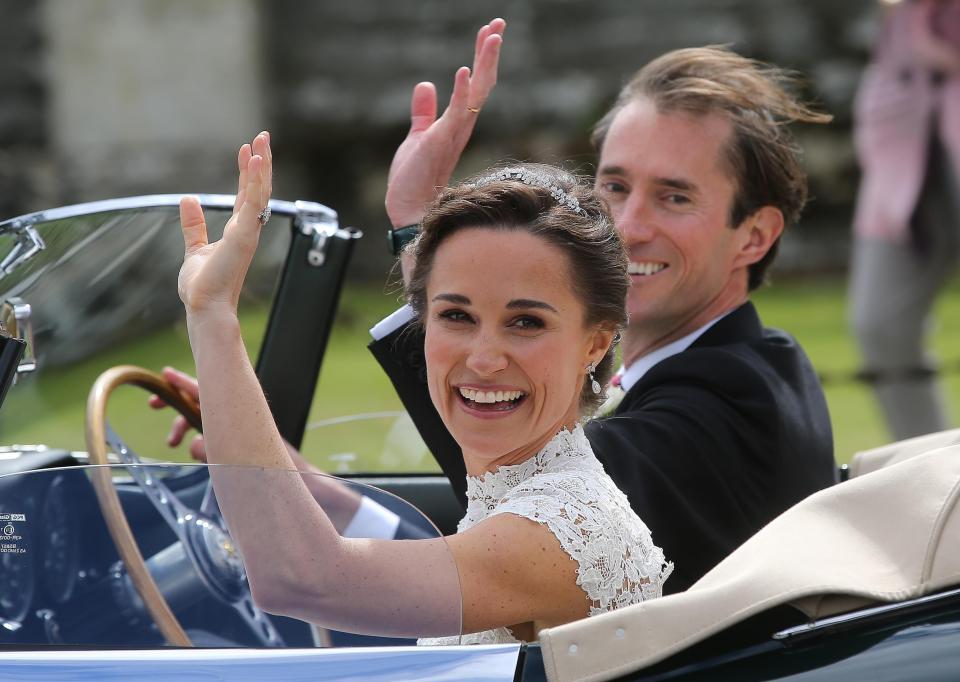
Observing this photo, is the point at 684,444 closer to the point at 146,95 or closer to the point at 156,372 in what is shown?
the point at 156,372

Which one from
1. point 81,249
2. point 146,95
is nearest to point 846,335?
point 146,95

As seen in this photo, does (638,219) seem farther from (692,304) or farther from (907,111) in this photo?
(907,111)

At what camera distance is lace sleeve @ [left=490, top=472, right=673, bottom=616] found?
1678mm

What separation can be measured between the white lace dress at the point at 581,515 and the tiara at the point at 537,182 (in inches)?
12.0

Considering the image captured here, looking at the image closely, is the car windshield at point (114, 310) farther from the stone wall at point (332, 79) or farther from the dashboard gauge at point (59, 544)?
the stone wall at point (332, 79)

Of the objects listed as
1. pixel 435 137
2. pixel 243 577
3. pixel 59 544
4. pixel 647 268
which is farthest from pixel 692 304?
pixel 59 544

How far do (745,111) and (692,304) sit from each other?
14.4 inches

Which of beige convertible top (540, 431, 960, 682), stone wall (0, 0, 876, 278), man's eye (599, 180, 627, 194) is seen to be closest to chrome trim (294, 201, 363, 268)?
man's eye (599, 180, 627, 194)

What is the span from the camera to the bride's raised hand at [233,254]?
65.7 inches

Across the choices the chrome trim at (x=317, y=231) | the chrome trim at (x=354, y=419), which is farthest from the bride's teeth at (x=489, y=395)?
the chrome trim at (x=354, y=419)

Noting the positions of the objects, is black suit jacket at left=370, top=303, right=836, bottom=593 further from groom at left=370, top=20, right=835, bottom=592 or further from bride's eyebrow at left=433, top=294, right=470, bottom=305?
bride's eyebrow at left=433, top=294, right=470, bottom=305

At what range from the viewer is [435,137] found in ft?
7.46

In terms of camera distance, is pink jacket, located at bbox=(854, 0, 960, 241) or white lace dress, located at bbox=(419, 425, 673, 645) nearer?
white lace dress, located at bbox=(419, 425, 673, 645)

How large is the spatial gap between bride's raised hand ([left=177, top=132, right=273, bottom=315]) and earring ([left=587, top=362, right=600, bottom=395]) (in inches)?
19.7
